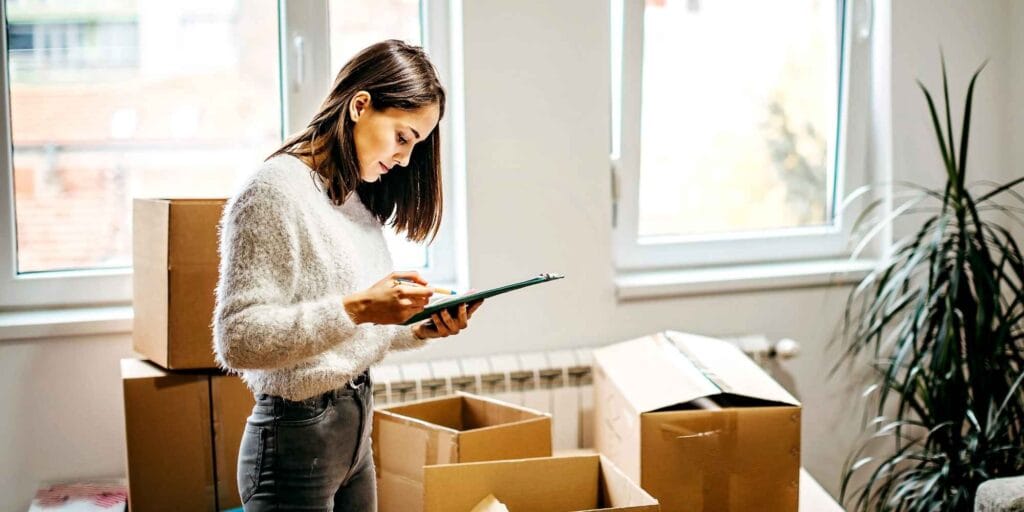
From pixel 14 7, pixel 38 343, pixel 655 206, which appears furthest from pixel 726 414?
pixel 14 7

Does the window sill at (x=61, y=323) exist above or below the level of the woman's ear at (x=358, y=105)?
below

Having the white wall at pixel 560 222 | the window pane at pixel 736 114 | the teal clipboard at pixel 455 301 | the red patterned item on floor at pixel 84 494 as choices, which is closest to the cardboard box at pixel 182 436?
the red patterned item on floor at pixel 84 494

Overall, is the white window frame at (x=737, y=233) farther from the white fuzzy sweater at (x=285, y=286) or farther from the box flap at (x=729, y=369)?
the white fuzzy sweater at (x=285, y=286)

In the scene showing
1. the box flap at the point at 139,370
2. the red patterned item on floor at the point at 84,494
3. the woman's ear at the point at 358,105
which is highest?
the woman's ear at the point at 358,105

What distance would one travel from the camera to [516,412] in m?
2.18

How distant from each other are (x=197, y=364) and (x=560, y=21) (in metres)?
1.26

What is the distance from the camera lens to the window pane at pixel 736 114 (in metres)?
2.91

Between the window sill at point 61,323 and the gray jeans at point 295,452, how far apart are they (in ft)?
3.48

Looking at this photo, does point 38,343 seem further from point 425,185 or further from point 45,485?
point 425,185

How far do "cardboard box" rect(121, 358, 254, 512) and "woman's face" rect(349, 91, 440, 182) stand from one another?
78 centimetres

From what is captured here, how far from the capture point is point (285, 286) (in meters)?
1.39

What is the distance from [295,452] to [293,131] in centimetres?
132

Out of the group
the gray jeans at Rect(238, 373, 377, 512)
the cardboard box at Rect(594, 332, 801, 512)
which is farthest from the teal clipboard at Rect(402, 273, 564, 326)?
the cardboard box at Rect(594, 332, 801, 512)

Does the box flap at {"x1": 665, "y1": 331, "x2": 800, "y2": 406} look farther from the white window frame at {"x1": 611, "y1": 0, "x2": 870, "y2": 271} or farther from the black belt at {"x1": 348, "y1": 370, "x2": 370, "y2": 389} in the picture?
the black belt at {"x1": 348, "y1": 370, "x2": 370, "y2": 389}
